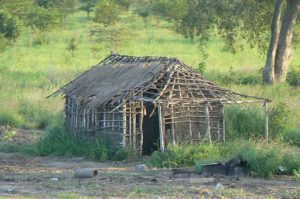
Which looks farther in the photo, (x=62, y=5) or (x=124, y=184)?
(x=62, y=5)

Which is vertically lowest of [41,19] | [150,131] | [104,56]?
[150,131]

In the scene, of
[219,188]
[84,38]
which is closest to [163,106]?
[219,188]

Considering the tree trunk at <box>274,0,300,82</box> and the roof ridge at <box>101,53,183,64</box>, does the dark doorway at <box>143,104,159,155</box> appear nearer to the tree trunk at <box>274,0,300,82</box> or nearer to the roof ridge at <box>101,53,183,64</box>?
the roof ridge at <box>101,53,183,64</box>

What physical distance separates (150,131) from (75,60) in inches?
862

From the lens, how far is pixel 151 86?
1806cm

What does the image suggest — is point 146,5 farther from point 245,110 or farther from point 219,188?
point 219,188

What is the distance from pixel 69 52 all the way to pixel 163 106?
25.7m

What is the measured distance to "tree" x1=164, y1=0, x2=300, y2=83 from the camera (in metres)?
28.8

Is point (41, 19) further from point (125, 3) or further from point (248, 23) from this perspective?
point (248, 23)

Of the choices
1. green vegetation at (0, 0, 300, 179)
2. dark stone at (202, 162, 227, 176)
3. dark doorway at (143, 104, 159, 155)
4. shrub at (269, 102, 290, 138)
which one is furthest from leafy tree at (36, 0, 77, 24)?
dark stone at (202, 162, 227, 176)

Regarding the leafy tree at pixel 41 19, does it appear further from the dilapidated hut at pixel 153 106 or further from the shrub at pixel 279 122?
the shrub at pixel 279 122

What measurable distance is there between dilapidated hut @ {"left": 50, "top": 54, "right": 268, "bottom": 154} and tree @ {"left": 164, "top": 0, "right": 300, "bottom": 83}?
31.3 feet

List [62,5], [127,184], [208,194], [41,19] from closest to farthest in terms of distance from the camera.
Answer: [208,194]
[127,184]
[41,19]
[62,5]

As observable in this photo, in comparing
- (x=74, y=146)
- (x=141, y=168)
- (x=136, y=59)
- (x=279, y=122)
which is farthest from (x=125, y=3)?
(x=141, y=168)
